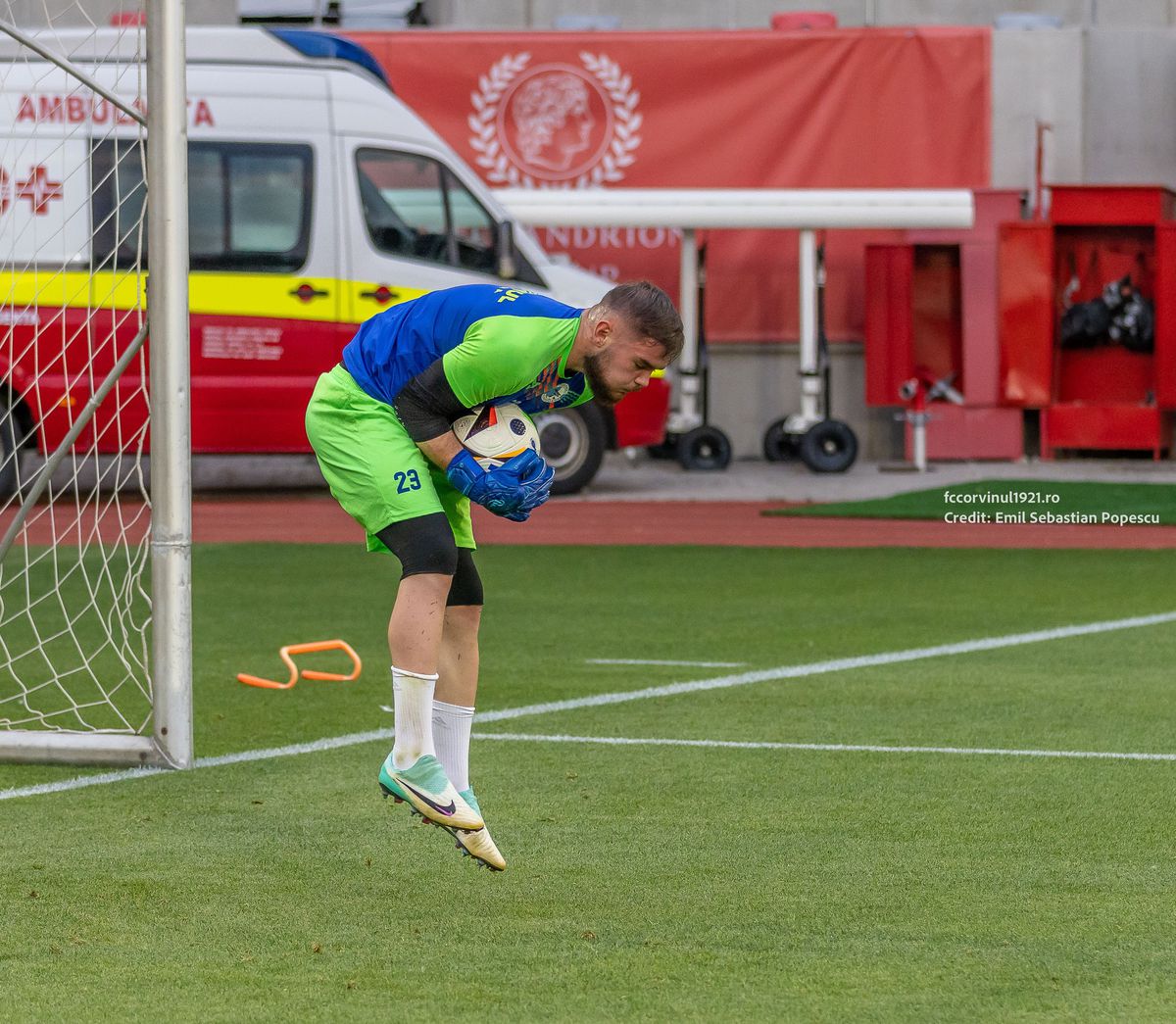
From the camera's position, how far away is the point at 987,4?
813 inches

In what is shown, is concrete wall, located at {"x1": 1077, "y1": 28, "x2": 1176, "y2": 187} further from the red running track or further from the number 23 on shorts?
the number 23 on shorts

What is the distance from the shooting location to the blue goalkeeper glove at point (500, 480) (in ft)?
16.8

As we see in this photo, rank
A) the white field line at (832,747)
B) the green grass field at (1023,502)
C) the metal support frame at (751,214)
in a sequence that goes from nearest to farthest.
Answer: the white field line at (832,747)
the green grass field at (1023,502)
the metal support frame at (751,214)

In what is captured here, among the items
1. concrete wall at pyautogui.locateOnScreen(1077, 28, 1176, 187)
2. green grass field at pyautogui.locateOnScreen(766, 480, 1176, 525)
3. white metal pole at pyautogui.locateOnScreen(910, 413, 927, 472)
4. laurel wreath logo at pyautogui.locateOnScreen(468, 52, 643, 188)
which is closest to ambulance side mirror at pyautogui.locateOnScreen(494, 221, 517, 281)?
green grass field at pyautogui.locateOnScreen(766, 480, 1176, 525)

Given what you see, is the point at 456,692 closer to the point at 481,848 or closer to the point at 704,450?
the point at 481,848

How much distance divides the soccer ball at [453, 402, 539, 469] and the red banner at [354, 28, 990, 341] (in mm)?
14738

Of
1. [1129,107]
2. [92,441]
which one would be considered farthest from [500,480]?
[1129,107]

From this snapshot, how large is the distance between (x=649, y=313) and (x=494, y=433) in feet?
1.78

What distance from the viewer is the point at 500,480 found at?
511 centimetres

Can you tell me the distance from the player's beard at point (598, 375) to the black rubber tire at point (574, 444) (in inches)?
453

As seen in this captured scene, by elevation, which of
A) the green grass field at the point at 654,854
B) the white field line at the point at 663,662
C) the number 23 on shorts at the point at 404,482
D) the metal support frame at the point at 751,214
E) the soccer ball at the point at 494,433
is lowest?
the green grass field at the point at 654,854

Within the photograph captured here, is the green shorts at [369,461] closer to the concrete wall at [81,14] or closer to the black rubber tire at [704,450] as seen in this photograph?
the concrete wall at [81,14]

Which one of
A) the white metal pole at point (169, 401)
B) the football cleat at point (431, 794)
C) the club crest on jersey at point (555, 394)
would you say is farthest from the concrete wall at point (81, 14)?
the football cleat at point (431, 794)

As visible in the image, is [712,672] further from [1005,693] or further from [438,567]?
[438,567]
